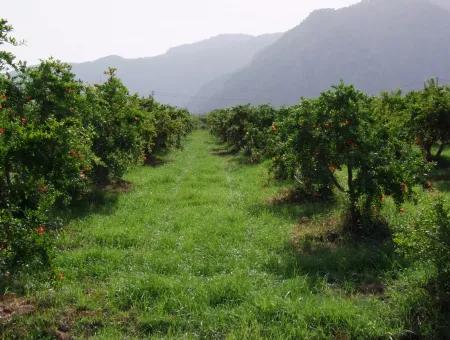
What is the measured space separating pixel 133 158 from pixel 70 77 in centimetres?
359

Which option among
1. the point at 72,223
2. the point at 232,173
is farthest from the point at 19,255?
the point at 232,173

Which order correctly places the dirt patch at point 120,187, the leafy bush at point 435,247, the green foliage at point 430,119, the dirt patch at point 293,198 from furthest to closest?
the green foliage at point 430,119
the dirt patch at point 120,187
the dirt patch at point 293,198
the leafy bush at point 435,247

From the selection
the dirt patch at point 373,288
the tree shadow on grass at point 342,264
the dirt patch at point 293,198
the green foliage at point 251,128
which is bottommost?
the dirt patch at point 373,288

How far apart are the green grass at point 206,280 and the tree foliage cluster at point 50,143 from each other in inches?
26.6

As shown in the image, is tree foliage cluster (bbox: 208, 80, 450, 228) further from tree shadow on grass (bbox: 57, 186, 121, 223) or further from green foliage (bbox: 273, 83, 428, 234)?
tree shadow on grass (bbox: 57, 186, 121, 223)

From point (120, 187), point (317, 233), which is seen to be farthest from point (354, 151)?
point (120, 187)

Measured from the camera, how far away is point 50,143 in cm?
584

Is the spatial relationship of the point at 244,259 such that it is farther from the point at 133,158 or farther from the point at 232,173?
the point at 232,173

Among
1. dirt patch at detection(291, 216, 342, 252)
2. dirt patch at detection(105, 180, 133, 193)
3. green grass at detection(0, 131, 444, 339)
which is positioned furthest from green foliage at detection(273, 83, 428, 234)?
dirt patch at detection(105, 180, 133, 193)

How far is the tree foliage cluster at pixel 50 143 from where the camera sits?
5270 millimetres

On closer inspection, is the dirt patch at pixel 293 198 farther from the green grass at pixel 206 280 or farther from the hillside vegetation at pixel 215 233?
the green grass at pixel 206 280

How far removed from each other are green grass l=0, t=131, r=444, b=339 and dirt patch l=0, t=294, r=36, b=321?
122mm

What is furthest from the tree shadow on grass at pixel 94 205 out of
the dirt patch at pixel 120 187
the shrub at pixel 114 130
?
the shrub at pixel 114 130

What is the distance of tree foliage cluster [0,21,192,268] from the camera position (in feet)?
17.3
